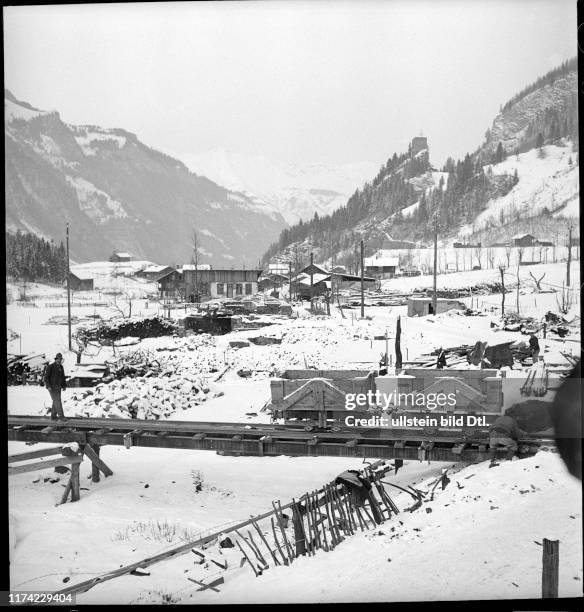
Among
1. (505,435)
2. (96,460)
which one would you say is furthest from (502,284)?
(96,460)

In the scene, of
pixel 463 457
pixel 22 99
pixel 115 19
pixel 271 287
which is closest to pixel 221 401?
pixel 271 287

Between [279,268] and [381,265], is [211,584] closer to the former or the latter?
[279,268]

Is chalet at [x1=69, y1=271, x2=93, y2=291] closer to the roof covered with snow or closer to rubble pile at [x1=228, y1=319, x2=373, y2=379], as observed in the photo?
rubble pile at [x1=228, y1=319, x2=373, y2=379]

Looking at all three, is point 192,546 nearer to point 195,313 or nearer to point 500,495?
point 195,313

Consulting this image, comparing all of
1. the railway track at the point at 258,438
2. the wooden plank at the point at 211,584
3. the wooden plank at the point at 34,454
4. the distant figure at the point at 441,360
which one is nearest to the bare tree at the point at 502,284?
the distant figure at the point at 441,360

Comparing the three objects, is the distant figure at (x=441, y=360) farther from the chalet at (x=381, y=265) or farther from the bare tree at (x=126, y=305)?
the bare tree at (x=126, y=305)

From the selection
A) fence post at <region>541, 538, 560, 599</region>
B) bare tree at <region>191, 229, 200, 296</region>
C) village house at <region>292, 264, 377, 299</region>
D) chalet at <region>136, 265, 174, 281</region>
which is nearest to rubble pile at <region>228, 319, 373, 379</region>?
village house at <region>292, 264, 377, 299</region>
